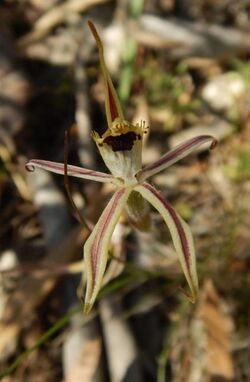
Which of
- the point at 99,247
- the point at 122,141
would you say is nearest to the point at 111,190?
the point at 122,141

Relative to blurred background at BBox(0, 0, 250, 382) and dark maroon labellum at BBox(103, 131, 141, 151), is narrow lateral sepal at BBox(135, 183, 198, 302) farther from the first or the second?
blurred background at BBox(0, 0, 250, 382)

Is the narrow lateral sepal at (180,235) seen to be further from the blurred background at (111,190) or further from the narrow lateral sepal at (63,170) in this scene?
the blurred background at (111,190)

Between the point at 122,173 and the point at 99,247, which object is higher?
the point at 122,173

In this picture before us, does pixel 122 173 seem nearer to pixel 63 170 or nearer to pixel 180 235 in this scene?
pixel 63 170

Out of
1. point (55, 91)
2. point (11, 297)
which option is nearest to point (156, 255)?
point (11, 297)

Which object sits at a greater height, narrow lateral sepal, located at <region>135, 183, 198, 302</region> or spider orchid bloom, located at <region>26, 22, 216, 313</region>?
spider orchid bloom, located at <region>26, 22, 216, 313</region>

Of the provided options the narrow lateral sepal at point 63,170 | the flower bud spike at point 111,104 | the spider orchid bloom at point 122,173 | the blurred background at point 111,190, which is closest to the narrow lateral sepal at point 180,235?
the spider orchid bloom at point 122,173

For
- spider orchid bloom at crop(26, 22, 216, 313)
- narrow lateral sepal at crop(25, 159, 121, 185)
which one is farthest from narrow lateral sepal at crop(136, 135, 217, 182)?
narrow lateral sepal at crop(25, 159, 121, 185)
